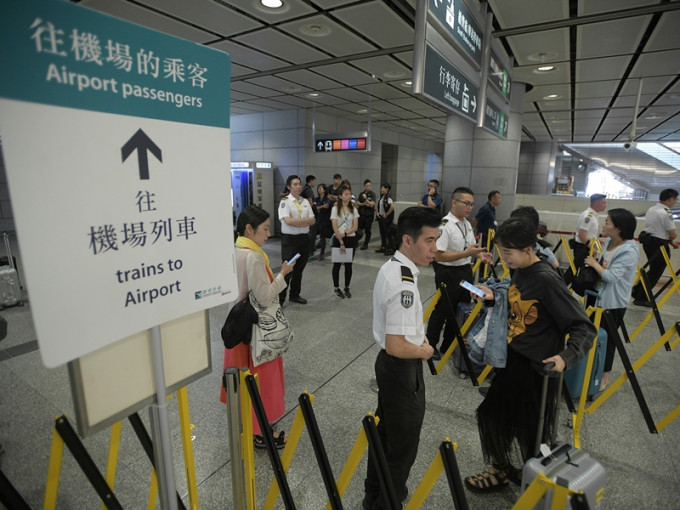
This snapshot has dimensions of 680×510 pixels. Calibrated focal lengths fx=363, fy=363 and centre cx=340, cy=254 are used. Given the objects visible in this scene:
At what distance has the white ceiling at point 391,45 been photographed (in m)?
4.07

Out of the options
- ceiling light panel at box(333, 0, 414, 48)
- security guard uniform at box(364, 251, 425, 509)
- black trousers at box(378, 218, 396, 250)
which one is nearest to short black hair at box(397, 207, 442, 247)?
security guard uniform at box(364, 251, 425, 509)

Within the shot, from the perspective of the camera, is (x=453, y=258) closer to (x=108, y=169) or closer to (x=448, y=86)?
(x=448, y=86)

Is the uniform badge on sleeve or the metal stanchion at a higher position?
the uniform badge on sleeve

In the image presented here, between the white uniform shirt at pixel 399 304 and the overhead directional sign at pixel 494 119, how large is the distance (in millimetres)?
2736

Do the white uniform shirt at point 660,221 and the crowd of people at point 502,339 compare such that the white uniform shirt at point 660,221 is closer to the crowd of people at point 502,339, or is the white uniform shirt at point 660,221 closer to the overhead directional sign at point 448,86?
the crowd of people at point 502,339

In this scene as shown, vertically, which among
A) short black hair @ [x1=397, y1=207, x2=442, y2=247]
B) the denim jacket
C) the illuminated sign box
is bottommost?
the denim jacket

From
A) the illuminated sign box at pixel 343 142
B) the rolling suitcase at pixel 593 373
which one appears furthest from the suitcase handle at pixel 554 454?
the illuminated sign box at pixel 343 142

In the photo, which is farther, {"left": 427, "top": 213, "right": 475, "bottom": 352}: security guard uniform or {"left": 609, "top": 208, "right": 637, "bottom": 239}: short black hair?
{"left": 427, "top": 213, "right": 475, "bottom": 352}: security guard uniform

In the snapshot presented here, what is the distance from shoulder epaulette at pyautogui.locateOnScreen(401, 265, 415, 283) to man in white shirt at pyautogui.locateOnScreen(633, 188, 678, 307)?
6004 millimetres

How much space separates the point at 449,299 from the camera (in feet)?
12.2

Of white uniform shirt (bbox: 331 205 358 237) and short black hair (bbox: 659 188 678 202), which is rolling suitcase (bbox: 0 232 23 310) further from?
short black hair (bbox: 659 188 678 202)

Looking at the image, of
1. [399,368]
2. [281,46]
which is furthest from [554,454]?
[281,46]

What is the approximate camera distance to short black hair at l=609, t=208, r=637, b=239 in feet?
10.1

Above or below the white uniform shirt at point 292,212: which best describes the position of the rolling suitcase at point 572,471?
below
